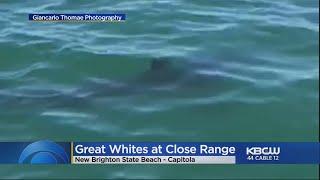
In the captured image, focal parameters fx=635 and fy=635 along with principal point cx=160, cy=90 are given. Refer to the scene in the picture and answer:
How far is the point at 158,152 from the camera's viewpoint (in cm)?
840

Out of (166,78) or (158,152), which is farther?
(166,78)

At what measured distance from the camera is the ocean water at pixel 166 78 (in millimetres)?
8828

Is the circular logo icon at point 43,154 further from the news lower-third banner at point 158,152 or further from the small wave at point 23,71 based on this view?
the small wave at point 23,71

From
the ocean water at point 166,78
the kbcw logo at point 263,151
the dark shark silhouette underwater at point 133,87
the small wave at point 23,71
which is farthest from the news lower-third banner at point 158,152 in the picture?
the small wave at point 23,71

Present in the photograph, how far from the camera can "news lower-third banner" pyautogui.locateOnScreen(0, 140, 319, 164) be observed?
8.15 m

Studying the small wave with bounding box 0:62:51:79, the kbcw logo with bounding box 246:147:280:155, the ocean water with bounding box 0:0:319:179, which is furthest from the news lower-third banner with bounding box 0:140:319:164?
the small wave with bounding box 0:62:51:79

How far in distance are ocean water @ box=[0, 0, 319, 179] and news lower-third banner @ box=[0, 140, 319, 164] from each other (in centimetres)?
12

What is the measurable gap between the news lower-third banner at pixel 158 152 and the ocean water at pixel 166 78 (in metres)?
0.12

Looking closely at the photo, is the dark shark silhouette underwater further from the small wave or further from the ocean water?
the small wave

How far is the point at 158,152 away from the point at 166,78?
2.48 metres

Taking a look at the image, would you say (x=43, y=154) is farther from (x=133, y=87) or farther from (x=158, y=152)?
(x=133, y=87)

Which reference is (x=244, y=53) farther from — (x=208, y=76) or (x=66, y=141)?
(x=66, y=141)

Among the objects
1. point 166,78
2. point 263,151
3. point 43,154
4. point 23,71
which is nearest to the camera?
point 263,151

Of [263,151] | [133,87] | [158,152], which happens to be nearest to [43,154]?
[158,152]
